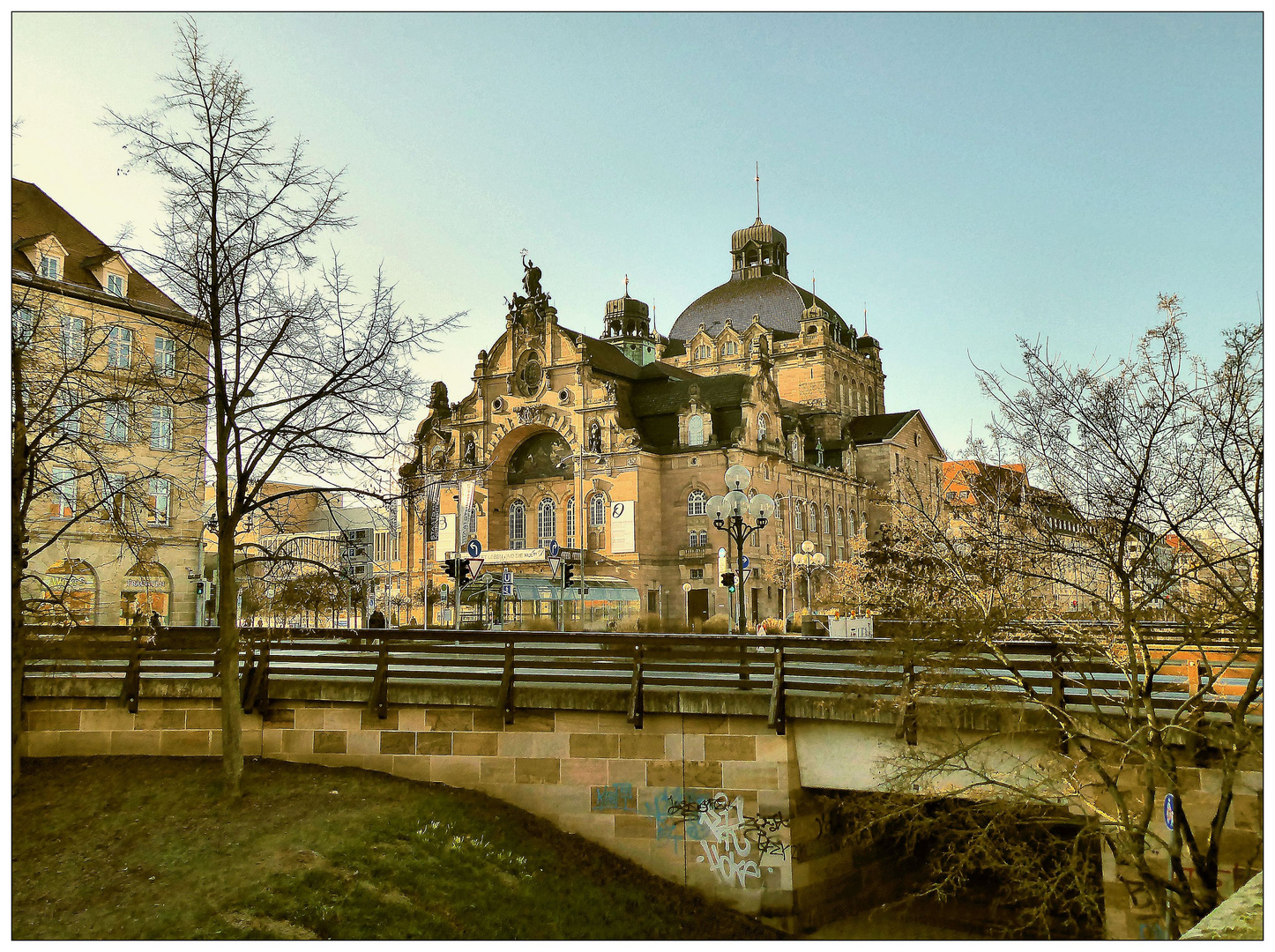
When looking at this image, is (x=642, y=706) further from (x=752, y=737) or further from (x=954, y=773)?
(x=954, y=773)

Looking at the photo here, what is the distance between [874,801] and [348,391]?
31.0 feet

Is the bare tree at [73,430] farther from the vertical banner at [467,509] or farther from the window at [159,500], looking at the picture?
the vertical banner at [467,509]

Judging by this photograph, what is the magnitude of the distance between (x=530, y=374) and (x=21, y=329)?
5680 cm

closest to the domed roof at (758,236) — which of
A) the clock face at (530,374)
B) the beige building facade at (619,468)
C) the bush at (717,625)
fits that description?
the beige building facade at (619,468)

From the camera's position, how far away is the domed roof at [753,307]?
99.1 meters

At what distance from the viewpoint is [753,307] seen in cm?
10019

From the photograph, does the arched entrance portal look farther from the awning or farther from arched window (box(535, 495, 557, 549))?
arched window (box(535, 495, 557, 549))

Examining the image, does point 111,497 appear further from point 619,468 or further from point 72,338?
point 619,468

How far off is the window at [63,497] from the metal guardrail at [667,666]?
1944 mm

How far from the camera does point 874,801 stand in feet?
47.1

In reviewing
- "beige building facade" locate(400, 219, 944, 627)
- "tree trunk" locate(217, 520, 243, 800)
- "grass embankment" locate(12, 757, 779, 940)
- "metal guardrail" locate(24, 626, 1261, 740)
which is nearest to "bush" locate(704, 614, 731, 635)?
"beige building facade" locate(400, 219, 944, 627)

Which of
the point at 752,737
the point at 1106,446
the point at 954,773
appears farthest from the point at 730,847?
the point at 1106,446

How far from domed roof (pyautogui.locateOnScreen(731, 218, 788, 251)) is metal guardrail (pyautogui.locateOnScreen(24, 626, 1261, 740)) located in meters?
90.7

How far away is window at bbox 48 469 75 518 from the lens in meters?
16.5
